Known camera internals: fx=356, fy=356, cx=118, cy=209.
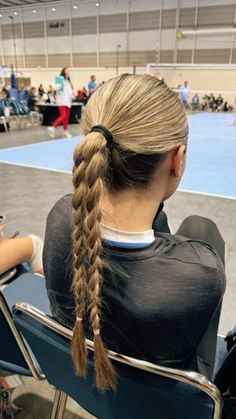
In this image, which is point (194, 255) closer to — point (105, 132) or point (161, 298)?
point (161, 298)

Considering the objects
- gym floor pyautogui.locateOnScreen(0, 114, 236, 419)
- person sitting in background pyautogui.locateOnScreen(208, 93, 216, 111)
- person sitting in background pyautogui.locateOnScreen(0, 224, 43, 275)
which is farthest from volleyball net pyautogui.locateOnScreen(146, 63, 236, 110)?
person sitting in background pyautogui.locateOnScreen(0, 224, 43, 275)

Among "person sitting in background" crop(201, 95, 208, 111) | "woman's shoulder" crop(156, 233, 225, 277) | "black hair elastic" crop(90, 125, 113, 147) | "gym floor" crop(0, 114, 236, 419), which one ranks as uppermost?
"black hair elastic" crop(90, 125, 113, 147)

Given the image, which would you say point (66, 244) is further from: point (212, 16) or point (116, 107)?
point (212, 16)

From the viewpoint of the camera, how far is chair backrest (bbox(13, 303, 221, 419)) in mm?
676

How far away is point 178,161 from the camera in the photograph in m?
0.81

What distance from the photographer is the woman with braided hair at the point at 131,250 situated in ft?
2.23

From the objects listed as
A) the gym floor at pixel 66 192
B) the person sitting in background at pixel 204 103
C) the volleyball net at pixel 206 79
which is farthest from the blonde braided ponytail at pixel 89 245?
the person sitting in background at pixel 204 103

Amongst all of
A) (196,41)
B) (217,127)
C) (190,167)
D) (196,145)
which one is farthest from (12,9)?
(190,167)

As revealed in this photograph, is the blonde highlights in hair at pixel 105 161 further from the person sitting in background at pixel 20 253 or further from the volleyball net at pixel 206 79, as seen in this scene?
the volleyball net at pixel 206 79

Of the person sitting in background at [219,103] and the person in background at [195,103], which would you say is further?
the person in background at [195,103]

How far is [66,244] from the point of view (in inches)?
31.8

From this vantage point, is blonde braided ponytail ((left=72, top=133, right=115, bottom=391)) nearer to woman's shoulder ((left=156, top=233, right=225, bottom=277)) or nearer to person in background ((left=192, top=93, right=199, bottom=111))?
woman's shoulder ((left=156, top=233, right=225, bottom=277))

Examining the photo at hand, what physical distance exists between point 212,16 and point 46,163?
1456 cm

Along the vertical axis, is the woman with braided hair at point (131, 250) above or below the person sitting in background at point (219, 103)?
above
